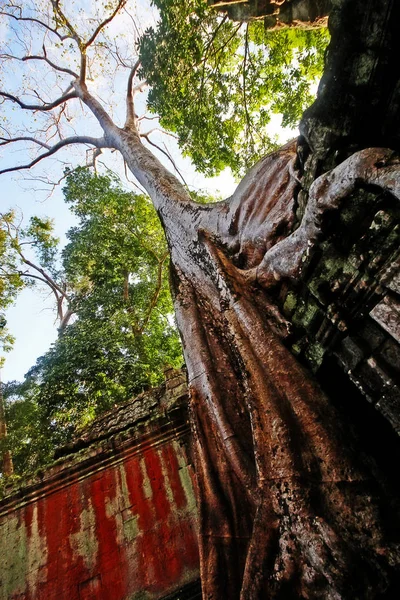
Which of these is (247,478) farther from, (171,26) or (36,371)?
(36,371)

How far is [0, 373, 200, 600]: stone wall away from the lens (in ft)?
8.56

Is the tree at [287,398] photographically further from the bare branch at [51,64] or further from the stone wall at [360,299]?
the bare branch at [51,64]

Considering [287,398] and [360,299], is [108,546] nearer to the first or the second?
[287,398]

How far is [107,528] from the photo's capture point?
2855 mm

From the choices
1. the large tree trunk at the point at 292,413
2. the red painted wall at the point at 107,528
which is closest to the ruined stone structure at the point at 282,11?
the large tree trunk at the point at 292,413

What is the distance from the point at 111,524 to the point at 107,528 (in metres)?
0.04

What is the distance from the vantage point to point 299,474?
4.53 feet

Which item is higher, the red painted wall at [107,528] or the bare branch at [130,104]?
the bare branch at [130,104]

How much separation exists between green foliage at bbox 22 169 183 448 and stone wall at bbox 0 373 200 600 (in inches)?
129

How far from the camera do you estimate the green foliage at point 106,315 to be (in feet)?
21.6

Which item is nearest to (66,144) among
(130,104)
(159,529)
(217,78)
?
(130,104)

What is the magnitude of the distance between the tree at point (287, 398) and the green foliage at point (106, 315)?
4732mm

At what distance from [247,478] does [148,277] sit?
8785mm

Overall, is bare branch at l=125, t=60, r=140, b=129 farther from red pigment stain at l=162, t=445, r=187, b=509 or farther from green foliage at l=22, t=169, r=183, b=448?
red pigment stain at l=162, t=445, r=187, b=509
